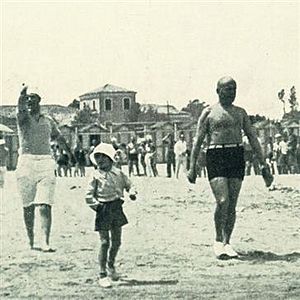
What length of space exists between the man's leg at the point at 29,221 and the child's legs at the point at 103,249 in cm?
52

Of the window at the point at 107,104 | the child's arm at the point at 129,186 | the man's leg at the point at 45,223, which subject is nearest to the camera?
the child's arm at the point at 129,186

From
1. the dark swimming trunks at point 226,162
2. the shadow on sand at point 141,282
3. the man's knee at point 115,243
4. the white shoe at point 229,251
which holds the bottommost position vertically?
the shadow on sand at point 141,282

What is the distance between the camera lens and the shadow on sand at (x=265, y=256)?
14.4ft

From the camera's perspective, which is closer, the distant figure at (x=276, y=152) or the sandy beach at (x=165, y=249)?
the sandy beach at (x=165, y=249)

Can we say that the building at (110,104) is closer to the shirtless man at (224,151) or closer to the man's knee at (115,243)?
the shirtless man at (224,151)

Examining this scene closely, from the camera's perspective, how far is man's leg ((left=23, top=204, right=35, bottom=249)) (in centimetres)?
452

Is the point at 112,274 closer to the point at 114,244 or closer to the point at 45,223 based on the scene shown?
the point at 114,244

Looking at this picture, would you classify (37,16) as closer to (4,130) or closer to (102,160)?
(4,130)

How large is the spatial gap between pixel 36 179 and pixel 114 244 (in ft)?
2.08

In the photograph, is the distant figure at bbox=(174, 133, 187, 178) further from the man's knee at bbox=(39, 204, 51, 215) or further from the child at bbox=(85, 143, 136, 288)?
the man's knee at bbox=(39, 204, 51, 215)

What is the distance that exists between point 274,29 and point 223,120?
0.64 metres

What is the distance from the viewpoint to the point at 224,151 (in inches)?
170

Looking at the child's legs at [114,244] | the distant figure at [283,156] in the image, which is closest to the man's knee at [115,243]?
the child's legs at [114,244]

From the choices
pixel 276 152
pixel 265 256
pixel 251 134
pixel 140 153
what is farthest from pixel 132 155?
pixel 265 256
